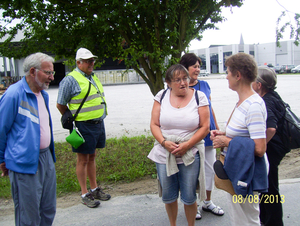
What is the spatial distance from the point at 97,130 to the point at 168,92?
133 cm

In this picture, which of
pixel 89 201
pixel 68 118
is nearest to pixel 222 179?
pixel 89 201

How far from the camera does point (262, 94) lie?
2.73 metres

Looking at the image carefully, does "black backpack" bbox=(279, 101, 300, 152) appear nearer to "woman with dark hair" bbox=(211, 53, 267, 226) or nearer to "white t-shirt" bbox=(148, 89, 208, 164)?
"woman with dark hair" bbox=(211, 53, 267, 226)

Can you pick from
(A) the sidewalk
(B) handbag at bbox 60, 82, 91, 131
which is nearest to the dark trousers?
(A) the sidewalk

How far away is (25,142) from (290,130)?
8.51ft

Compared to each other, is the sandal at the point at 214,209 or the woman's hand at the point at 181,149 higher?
the woman's hand at the point at 181,149

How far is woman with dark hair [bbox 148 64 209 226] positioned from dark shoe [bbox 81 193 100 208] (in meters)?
1.28

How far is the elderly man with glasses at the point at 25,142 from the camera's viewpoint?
2.32 metres

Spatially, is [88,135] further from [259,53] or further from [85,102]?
[259,53]

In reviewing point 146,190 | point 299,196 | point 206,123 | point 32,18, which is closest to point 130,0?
point 32,18

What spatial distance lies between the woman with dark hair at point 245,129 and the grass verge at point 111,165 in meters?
2.48

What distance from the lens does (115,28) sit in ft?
15.5

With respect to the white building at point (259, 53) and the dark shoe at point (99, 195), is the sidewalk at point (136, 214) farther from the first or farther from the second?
the white building at point (259, 53)

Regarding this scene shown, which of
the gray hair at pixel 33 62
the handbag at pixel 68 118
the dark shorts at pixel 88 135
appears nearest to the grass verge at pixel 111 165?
the dark shorts at pixel 88 135
